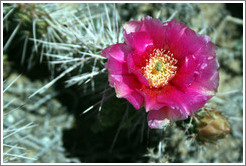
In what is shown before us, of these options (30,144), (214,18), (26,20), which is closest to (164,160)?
(30,144)

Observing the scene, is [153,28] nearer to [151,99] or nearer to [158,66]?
[158,66]

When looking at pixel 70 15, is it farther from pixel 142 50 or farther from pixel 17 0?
pixel 142 50

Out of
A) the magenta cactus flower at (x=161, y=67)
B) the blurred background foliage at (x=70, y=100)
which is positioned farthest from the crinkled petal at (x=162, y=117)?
the blurred background foliage at (x=70, y=100)

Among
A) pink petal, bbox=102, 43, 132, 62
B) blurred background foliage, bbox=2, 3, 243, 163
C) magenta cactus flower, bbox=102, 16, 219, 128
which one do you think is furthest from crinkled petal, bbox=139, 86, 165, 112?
blurred background foliage, bbox=2, 3, 243, 163

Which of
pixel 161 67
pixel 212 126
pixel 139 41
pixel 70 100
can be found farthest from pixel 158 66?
pixel 70 100

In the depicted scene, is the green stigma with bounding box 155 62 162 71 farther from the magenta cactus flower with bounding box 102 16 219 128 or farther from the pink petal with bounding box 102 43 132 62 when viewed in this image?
the pink petal with bounding box 102 43 132 62

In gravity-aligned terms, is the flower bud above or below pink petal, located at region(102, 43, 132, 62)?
below
